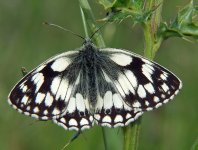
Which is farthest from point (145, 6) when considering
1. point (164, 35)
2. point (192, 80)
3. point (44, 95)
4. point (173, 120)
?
point (192, 80)

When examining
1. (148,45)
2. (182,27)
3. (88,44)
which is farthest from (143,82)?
(88,44)

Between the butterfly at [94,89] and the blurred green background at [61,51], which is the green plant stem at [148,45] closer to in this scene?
the butterfly at [94,89]

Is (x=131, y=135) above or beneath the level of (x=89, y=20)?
beneath

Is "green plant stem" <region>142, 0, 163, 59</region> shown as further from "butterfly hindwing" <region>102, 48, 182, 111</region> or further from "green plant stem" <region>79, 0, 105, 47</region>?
"green plant stem" <region>79, 0, 105, 47</region>

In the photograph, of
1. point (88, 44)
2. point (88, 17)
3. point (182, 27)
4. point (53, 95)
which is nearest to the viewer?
point (182, 27)

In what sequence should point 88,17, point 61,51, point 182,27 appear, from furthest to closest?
point 61,51
point 88,17
point 182,27

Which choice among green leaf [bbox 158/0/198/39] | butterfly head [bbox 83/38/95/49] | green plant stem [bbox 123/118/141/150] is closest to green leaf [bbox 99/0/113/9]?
green leaf [bbox 158/0/198/39]

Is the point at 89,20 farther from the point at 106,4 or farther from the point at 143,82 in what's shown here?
the point at 143,82
